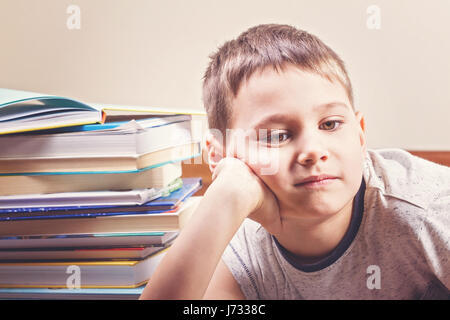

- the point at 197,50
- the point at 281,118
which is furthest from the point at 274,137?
the point at 197,50

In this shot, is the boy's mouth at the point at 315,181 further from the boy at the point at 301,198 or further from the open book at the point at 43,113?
the open book at the point at 43,113

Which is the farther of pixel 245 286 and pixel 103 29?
pixel 103 29

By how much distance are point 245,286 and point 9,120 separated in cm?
41

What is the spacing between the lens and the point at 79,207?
1.87ft

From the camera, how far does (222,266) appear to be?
0.69 metres

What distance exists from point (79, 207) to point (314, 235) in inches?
12.7

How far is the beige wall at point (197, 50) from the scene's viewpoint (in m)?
0.80

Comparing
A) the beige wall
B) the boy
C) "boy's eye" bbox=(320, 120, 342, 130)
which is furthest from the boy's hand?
the beige wall

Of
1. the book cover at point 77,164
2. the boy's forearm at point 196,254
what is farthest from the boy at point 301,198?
the book cover at point 77,164

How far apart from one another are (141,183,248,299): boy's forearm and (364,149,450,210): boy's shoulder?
0.28 m

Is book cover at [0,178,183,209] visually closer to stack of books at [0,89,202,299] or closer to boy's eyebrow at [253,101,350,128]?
stack of books at [0,89,202,299]

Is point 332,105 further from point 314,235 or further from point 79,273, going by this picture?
point 79,273
